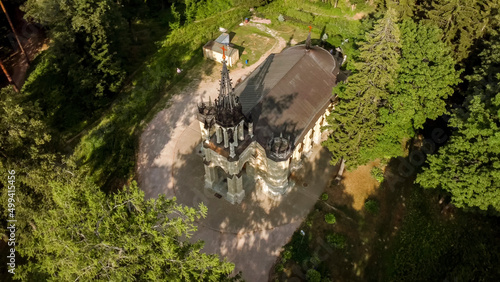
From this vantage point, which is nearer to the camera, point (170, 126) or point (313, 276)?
point (313, 276)

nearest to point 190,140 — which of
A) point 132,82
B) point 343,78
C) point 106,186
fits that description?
point 106,186

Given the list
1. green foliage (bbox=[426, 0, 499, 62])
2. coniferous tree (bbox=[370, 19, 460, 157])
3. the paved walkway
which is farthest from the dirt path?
green foliage (bbox=[426, 0, 499, 62])

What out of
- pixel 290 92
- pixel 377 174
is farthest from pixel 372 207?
pixel 290 92

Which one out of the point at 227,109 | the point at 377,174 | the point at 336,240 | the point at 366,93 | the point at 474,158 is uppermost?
the point at 366,93

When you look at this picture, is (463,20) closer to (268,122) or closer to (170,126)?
(268,122)

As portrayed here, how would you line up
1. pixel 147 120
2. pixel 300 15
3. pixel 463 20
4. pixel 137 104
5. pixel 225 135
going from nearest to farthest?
pixel 225 135 < pixel 463 20 < pixel 147 120 < pixel 137 104 < pixel 300 15

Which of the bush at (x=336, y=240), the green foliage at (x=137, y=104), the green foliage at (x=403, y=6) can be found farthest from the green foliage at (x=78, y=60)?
the green foliage at (x=403, y=6)

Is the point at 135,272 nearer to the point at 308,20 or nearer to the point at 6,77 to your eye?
the point at 6,77

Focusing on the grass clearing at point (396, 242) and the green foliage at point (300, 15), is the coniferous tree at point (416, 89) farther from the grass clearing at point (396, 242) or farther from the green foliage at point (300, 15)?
the green foliage at point (300, 15)

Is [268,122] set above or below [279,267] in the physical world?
above
